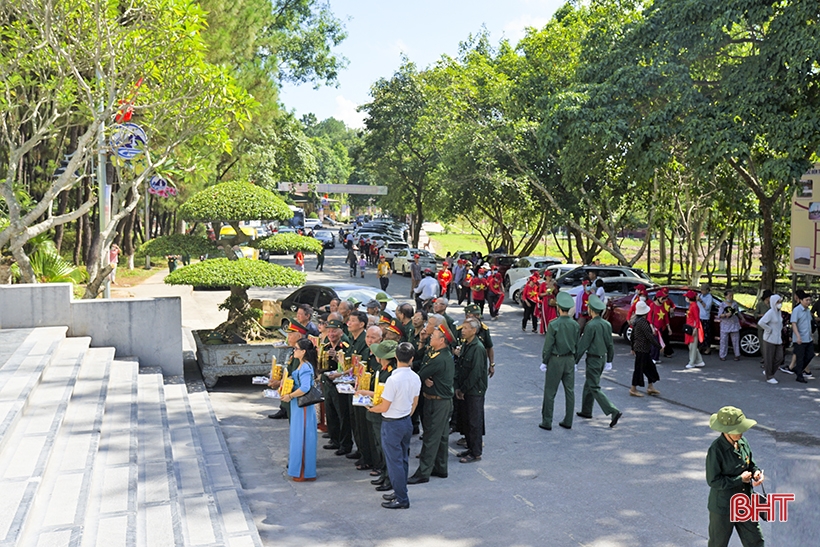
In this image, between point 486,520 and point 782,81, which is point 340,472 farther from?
point 782,81

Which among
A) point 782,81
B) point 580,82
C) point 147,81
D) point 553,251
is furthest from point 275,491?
point 553,251

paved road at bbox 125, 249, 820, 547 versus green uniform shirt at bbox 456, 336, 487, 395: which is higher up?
green uniform shirt at bbox 456, 336, 487, 395

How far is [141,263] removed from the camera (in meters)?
38.7

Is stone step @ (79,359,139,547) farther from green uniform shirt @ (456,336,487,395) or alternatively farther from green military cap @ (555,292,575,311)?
green military cap @ (555,292,575,311)

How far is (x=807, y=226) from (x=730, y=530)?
534 inches

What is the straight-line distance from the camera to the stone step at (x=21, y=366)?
7.75 m

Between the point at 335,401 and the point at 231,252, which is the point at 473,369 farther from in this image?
the point at 231,252

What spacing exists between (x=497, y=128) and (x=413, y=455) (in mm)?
21423

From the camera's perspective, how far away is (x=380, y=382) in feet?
27.7

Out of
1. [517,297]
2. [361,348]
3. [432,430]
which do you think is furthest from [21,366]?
[517,297]

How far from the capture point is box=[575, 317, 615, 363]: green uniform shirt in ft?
36.2

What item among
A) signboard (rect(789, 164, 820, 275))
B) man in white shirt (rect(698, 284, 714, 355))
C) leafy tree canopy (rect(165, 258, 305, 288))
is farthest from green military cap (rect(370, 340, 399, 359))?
signboard (rect(789, 164, 820, 275))

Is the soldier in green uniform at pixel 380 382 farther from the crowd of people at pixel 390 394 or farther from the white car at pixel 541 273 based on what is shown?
the white car at pixel 541 273

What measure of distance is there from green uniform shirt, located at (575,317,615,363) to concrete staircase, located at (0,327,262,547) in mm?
4822
